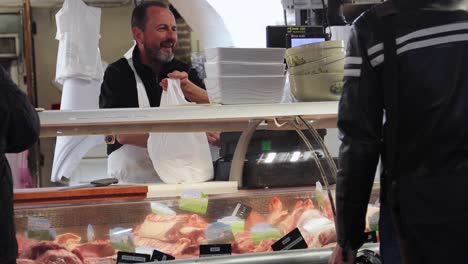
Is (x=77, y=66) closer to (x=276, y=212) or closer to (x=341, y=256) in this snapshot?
(x=276, y=212)

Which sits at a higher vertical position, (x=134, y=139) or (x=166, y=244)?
(x=134, y=139)

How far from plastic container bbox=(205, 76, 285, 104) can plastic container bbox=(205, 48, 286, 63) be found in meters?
0.08

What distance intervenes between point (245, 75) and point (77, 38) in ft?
6.90

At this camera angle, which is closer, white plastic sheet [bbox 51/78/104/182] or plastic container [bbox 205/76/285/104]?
plastic container [bbox 205/76/285/104]

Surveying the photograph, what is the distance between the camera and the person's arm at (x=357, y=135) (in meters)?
1.73

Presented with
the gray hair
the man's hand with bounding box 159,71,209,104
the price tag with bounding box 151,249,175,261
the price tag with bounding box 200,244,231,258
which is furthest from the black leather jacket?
the gray hair

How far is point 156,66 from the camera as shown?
13.3 ft

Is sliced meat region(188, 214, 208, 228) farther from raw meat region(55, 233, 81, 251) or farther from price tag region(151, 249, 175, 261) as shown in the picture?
raw meat region(55, 233, 81, 251)

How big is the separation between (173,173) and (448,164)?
2004 millimetres

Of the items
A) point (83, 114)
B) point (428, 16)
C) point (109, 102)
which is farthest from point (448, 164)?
point (109, 102)

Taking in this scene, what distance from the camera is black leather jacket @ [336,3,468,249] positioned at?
164 centimetres

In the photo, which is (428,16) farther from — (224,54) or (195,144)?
(195,144)

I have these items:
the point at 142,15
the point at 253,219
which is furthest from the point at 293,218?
the point at 142,15

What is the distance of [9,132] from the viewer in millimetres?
2117
